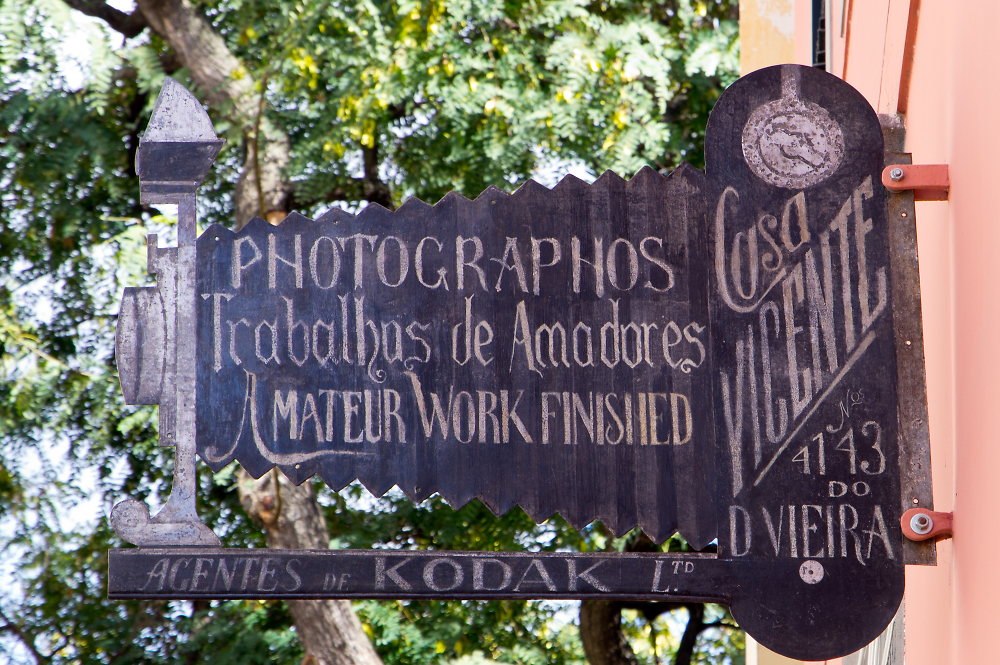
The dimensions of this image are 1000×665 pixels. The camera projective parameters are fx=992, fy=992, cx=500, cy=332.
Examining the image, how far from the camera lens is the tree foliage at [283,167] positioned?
6.29 m

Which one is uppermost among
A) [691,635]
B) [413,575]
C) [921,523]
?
[921,523]

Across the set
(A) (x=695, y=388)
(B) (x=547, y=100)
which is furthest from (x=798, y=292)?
(B) (x=547, y=100)

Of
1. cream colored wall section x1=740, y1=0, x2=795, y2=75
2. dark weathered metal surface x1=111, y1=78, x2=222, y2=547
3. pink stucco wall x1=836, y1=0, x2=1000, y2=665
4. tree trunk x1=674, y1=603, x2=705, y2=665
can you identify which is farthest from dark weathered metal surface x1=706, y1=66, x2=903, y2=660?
tree trunk x1=674, y1=603, x2=705, y2=665

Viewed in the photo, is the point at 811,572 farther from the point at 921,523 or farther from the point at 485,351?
the point at 485,351

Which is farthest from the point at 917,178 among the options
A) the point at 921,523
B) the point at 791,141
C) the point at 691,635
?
the point at 691,635

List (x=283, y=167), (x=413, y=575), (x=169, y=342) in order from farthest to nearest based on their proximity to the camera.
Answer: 1. (x=283, y=167)
2. (x=169, y=342)
3. (x=413, y=575)

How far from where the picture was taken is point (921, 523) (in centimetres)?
159

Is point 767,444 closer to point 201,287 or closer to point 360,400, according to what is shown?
point 360,400

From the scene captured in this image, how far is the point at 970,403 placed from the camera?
1.56 metres

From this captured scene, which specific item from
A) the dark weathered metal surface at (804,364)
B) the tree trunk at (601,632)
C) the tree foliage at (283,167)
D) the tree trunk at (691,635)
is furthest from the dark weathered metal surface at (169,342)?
the tree trunk at (691,635)

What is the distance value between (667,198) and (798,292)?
283mm

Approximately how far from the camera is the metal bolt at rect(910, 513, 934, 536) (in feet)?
5.21

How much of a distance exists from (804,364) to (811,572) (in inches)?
13.5

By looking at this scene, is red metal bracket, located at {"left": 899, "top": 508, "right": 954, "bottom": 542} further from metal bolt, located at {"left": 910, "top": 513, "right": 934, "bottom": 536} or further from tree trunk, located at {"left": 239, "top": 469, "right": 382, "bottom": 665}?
tree trunk, located at {"left": 239, "top": 469, "right": 382, "bottom": 665}
